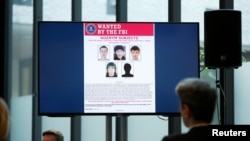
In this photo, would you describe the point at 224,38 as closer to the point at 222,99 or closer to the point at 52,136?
the point at 222,99

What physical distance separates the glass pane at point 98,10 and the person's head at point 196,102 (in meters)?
3.61

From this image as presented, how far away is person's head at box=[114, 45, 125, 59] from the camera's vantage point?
13.1ft

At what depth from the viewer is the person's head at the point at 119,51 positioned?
4004mm

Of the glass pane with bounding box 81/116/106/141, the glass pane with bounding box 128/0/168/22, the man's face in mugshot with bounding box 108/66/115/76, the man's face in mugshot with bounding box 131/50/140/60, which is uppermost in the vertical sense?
the glass pane with bounding box 128/0/168/22

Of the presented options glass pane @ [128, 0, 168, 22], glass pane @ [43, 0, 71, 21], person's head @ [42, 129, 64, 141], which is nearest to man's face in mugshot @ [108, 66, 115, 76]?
person's head @ [42, 129, 64, 141]

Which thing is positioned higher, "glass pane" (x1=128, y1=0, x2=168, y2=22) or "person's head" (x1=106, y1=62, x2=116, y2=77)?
"glass pane" (x1=128, y1=0, x2=168, y2=22)

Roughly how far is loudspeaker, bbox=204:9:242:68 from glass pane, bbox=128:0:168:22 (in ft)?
4.47

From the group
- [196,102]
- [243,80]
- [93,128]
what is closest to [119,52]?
[243,80]

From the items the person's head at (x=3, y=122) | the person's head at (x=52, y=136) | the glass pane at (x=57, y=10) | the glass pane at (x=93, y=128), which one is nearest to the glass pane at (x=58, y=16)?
the glass pane at (x=57, y=10)

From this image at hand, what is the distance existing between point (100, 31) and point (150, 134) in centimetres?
186

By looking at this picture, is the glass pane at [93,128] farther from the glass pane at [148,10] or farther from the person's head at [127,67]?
the person's head at [127,67]

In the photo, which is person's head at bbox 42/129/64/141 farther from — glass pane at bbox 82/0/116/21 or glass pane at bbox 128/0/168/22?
glass pane at bbox 82/0/116/21

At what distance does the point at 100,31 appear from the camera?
13.3ft

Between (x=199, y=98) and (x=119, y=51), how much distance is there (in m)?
1.68
